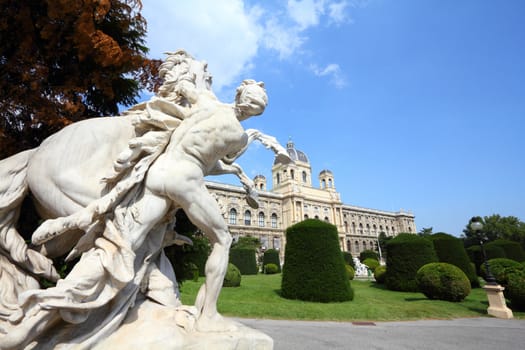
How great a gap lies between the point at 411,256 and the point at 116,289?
39.5ft

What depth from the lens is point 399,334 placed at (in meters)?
4.87

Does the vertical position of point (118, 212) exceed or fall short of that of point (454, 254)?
it falls short

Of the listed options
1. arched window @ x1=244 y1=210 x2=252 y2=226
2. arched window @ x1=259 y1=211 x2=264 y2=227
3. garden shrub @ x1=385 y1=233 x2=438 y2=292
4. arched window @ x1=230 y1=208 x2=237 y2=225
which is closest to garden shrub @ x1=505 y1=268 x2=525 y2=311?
garden shrub @ x1=385 y1=233 x2=438 y2=292

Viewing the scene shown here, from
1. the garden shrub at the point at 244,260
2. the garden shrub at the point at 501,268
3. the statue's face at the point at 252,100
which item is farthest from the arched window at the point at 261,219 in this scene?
the statue's face at the point at 252,100

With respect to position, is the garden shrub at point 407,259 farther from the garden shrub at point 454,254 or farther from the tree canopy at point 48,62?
the tree canopy at point 48,62

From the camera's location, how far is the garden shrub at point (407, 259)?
11109mm

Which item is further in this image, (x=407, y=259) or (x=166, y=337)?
(x=407, y=259)

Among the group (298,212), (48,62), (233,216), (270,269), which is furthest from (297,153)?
(48,62)

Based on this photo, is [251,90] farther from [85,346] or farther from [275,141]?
[85,346]

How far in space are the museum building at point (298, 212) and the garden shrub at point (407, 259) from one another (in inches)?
1036

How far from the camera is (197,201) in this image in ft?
5.84

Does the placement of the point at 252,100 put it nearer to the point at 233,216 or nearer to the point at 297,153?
the point at 233,216

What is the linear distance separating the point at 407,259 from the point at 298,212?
33.6 metres

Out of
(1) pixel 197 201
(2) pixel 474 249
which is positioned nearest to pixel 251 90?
(1) pixel 197 201
